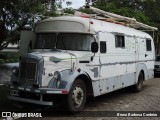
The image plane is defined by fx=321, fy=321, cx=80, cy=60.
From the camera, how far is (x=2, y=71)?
16.5 meters

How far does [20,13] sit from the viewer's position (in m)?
10.8

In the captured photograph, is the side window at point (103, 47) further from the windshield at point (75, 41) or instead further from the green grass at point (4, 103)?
the green grass at point (4, 103)

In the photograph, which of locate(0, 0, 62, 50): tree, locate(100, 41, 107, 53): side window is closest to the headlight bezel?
locate(100, 41, 107, 53): side window

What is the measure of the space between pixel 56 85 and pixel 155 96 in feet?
17.7

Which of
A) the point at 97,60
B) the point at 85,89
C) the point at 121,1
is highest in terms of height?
the point at 121,1

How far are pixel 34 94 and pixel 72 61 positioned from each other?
1.37 metres

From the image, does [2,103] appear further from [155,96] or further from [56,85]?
[155,96]

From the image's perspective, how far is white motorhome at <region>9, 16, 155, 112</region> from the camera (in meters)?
8.29

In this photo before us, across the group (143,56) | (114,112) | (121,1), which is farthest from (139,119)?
(121,1)

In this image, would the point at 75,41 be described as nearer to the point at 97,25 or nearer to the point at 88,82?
the point at 97,25

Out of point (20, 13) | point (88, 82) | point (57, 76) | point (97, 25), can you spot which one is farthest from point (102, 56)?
point (20, 13)

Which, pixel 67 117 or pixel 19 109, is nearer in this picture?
pixel 67 117

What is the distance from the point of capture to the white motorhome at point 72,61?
27.2ft

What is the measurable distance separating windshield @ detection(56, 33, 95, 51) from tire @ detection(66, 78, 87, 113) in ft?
3.80
